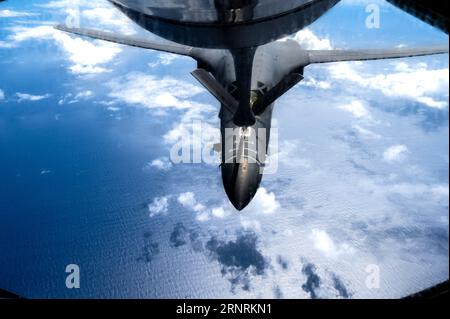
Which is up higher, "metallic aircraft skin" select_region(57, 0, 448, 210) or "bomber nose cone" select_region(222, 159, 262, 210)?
"metallic aircraft skin" select_region(57, 0, 448, 210)

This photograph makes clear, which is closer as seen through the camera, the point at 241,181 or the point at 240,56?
the point at 240,56

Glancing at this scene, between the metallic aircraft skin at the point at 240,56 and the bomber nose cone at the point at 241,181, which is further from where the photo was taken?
the bomber nose cone at the point at 241,181

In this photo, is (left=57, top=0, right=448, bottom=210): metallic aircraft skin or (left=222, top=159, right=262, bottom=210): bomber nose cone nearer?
(left=57, top=0, right=448, bottom=210): metallic aircraft skin

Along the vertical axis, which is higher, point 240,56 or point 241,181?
point 240,56

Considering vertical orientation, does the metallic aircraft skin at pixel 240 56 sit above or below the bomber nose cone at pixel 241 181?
above
